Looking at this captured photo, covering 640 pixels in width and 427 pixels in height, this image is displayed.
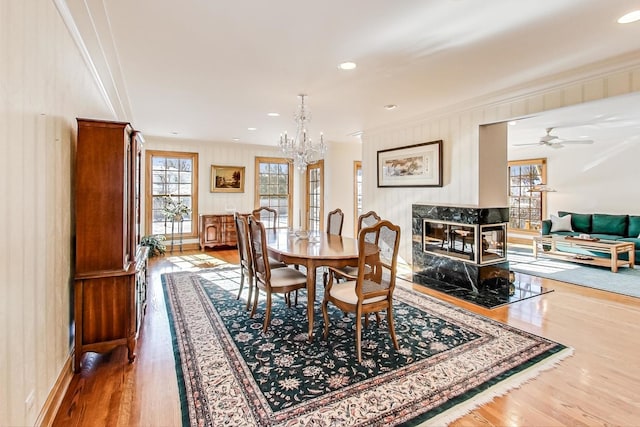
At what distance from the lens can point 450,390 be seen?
2.07 meters

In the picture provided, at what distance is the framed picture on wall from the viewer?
775 cm

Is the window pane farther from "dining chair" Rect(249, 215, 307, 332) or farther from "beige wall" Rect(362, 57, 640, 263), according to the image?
"dining chair" Rect(249, 215, 307, 332)

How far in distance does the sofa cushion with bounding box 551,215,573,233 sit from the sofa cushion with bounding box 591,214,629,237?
424mm

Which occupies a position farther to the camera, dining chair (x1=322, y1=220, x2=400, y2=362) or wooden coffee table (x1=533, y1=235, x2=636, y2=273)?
wooden coffee table (x1=533, y1=235, x2=636, y2=273)

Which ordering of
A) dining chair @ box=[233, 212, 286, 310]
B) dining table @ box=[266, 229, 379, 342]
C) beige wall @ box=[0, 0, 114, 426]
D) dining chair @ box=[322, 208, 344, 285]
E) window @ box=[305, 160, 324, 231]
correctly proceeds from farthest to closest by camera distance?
1. window @ box=[305, 160, 324, 231]
2. dining chair @ box=[322, 208, 344, 285]
3. dining chair @ box=[233, 212, 286, 310]
4. dining table @ box=[266, 229, 379, 342]
5. beige wall @ box=[0, 0, 114, 426]

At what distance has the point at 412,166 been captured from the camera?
5.28 meters

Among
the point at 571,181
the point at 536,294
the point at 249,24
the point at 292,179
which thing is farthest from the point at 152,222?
the point at 571,181

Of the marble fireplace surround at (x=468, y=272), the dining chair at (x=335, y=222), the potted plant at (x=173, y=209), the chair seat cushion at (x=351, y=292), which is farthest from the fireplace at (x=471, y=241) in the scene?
the potted plant at (x=173, y=209)

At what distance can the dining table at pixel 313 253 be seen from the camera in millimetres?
2777

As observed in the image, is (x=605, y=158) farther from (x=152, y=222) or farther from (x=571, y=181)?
(x=152, y=222)

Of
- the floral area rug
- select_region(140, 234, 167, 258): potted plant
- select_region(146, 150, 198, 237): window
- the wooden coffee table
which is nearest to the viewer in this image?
the floral area rug

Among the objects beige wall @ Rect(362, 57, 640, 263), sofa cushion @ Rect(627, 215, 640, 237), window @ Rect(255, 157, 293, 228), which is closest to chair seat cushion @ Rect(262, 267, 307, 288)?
beige wall @ Rect(362, 57, 640, 263)

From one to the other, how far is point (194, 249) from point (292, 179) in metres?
3.06

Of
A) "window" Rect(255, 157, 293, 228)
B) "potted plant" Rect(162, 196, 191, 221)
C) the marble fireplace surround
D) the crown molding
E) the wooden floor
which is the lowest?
the wooden floor
